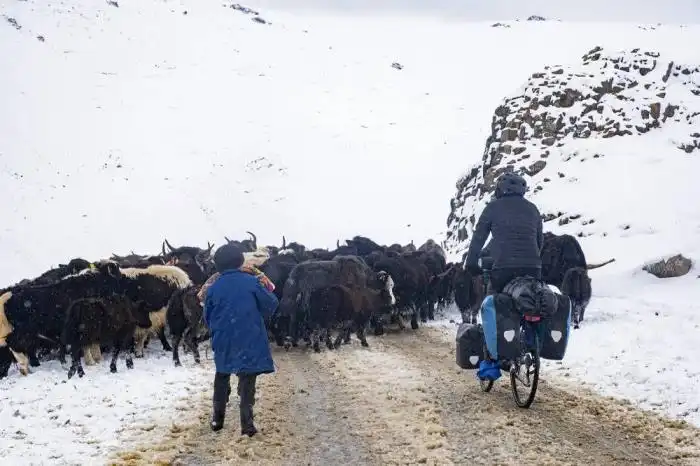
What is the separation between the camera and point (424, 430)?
5.56 m

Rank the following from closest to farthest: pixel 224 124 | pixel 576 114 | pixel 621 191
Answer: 1. pixel 621 191
2. pixel 576 114
3. pixel 224 124

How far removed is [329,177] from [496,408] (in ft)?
98.8

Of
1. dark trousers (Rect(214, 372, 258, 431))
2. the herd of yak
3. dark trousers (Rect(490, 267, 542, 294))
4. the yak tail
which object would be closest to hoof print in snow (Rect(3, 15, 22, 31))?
the herd of yak

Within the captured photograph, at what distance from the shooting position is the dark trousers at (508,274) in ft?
20.1

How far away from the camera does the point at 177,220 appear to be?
30219 millimetres

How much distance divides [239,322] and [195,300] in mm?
4436

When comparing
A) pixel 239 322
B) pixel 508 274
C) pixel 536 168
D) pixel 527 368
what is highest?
pixel 536 168

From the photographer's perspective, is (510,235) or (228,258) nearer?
(228,258)

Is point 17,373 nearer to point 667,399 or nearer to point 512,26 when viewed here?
point 667,399

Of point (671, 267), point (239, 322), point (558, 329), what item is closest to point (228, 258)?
point (239, 322)

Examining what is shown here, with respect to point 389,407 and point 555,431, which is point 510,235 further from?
point 389,407

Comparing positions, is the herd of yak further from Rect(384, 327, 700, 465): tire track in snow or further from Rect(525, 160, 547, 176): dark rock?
Rect(525, 160, 547, 176): dark rock

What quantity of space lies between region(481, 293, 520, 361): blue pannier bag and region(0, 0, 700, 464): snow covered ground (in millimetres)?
1504

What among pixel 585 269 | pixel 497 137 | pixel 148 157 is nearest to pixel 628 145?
pixel 497 137
